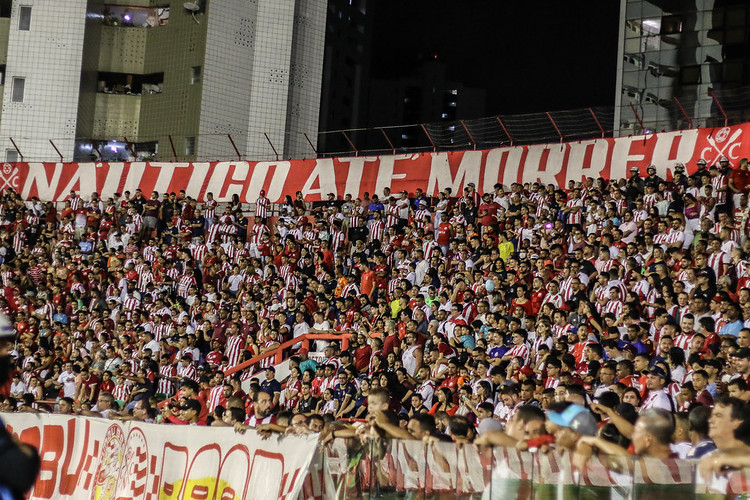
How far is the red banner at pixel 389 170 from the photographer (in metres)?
20.9

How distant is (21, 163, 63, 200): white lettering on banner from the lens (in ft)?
96.8

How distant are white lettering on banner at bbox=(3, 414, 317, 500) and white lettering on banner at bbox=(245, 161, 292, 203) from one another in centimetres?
1502

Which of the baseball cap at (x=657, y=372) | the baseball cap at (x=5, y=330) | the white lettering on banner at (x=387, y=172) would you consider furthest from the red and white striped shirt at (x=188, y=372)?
the baseball cap at (x=5, y=330)

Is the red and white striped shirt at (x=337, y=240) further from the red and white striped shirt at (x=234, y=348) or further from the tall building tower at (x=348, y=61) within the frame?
the tall building tower at (x=348, y=61)

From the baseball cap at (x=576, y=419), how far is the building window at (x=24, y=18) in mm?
36227

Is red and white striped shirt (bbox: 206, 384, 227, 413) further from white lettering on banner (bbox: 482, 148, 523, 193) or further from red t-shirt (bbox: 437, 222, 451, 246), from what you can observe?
white lettering on banner (bbox: 482, 148, 523, 193)

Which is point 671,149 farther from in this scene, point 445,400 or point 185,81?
point 185,81

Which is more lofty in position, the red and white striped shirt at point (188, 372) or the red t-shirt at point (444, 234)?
the red t-shirt at point (444, 234)

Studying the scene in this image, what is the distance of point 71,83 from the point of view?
125ft

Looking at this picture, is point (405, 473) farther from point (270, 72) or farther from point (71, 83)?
point (71, 83)

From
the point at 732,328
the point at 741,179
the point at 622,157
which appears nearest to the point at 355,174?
the point at 622,157

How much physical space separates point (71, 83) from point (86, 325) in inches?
732

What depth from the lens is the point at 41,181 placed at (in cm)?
2972

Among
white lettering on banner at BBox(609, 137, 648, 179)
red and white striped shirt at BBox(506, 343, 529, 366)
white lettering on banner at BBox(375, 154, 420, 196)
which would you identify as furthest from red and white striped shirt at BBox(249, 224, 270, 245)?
red and white striped shirt at BBox(506, 343, 529, 366)
